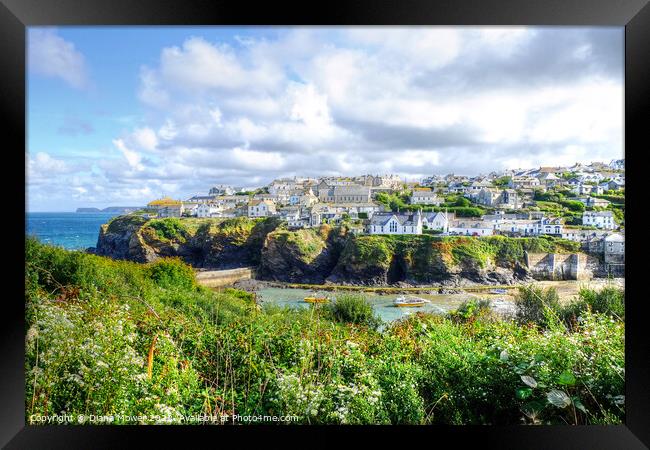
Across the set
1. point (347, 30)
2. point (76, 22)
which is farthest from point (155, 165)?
point (347, 30)

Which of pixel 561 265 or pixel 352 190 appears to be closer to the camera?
pixel 561 265

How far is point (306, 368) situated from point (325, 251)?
1.06m

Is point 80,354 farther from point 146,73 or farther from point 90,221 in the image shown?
point 146,73

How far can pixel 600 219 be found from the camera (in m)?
3.36

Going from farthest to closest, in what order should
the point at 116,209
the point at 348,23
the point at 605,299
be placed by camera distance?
the point at 116,209
the point at 605,299
the point at 348,23

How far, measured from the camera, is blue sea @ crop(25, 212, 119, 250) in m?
3.27

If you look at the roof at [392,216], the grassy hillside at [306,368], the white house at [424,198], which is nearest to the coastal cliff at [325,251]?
the roof at [392,216]

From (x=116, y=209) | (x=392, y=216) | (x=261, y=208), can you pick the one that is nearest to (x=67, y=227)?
(x=116, y=209)

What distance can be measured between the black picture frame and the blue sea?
744 mm

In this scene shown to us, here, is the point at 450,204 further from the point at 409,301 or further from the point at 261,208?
the point at 261,208

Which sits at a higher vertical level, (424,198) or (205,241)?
(424,198)

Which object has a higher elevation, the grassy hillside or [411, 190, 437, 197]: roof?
[411, 190, 437, 197]: roof

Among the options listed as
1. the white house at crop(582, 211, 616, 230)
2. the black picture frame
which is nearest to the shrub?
the white house at crop(582, 211, 616, 230)

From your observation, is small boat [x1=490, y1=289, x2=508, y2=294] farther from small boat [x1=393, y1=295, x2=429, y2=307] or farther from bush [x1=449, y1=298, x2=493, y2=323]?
small boat [x1=393, y1=295, x2=429, y2=307]
